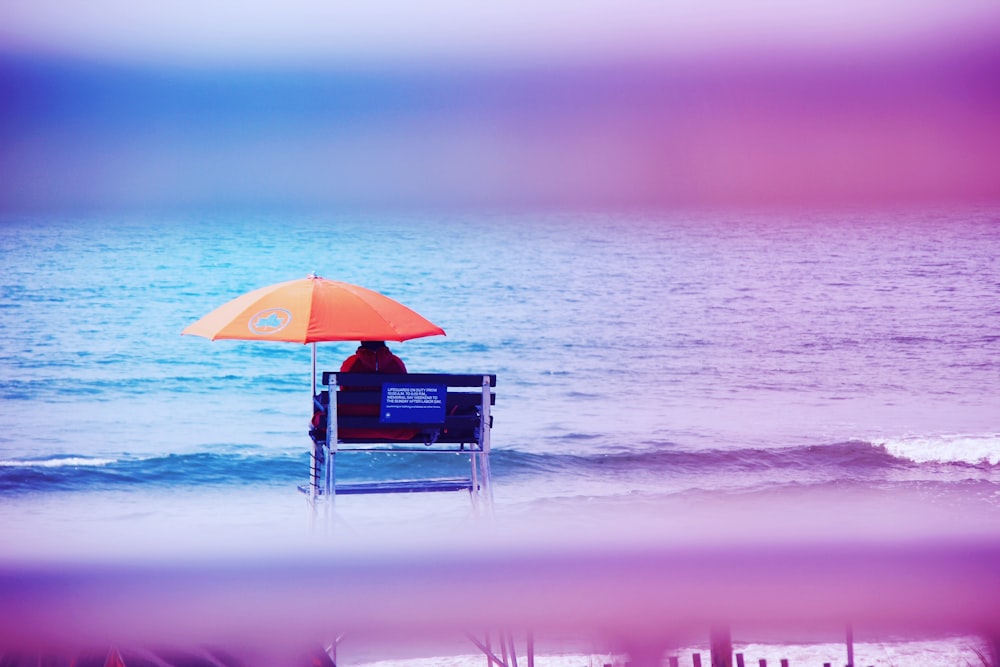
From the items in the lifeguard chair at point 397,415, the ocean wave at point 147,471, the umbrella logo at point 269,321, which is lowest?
the ocean wave at point 147,471

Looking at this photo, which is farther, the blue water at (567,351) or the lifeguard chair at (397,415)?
the blue water at (567,351)

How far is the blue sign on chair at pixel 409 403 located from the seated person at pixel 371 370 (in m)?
0.06

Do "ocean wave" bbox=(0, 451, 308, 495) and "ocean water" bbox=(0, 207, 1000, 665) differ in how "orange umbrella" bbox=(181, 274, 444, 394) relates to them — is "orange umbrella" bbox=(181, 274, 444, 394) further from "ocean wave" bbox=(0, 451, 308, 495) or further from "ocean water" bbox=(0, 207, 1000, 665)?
"ocean wave" bbox=(0, 451, 308, 495)

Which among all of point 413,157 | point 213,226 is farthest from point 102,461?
point 213,226

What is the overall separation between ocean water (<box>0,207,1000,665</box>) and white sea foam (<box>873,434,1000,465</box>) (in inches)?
2.1

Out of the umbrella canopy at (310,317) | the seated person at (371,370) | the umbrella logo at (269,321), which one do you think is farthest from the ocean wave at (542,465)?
the umbrella logo at (269,321)

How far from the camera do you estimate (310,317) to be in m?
5.86

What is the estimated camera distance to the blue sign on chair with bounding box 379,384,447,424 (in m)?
5.39

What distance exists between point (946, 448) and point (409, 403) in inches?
395

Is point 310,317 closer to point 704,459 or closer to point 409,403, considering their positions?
point 409,403

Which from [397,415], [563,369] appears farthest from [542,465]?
[563,369]

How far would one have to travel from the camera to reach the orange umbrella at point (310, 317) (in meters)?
5.73

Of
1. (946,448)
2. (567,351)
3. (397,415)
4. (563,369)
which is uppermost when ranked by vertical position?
(567,351)

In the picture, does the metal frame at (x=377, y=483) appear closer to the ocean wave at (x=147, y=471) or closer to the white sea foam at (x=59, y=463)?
the ocean wave at (x=147, y=471)
